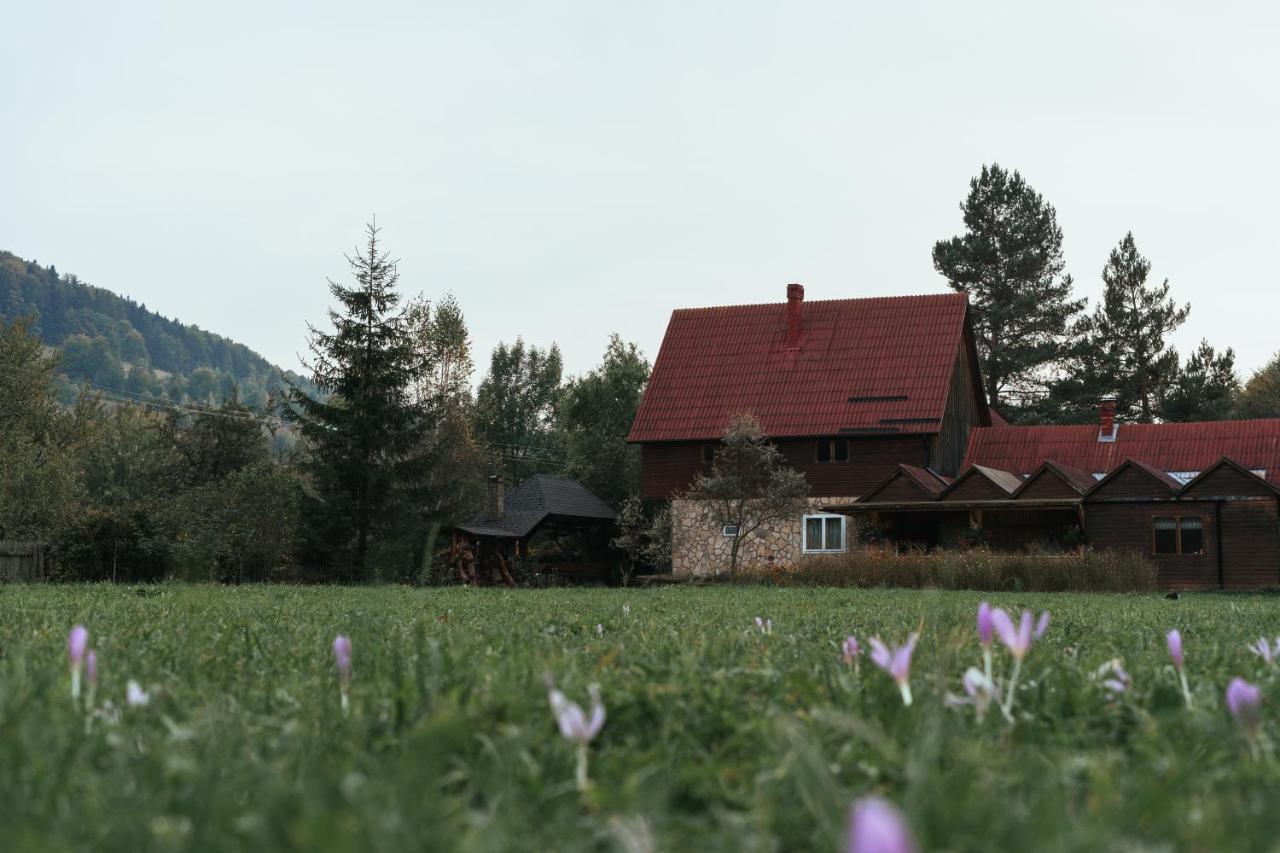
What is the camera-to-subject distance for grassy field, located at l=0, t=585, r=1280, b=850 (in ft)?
4.90

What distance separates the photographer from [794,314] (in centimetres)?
4400

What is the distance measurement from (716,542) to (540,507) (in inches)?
344

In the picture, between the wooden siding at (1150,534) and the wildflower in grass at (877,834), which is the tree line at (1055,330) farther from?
the wildflower in grass at (877,834)

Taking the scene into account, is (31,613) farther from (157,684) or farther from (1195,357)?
(1195,357)

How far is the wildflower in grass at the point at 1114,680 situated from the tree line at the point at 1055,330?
184 feet

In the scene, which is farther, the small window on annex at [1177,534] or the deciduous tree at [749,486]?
the deciduous tree at [749,486]

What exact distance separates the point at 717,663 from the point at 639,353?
64.1 meters

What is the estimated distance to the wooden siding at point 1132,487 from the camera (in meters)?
34.3

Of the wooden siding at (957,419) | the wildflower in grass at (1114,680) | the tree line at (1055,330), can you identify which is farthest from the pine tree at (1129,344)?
the wildflower in grass at (1114,680)

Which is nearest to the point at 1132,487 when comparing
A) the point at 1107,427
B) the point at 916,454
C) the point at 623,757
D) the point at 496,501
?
the point at 916,454

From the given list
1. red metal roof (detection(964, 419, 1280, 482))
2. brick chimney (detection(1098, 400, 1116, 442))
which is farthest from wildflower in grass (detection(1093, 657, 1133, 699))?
brick chimney (detection(1098, 400, 1116, 442))

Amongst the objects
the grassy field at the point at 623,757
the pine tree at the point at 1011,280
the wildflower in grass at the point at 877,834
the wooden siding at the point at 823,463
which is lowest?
the grassy field at the point at 623,757

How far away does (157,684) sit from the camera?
3152 mm

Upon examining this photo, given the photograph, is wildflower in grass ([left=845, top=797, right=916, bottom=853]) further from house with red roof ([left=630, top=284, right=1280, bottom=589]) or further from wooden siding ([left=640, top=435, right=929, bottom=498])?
wooden siding ([left=640, top=435, right=929, bottom=498])
